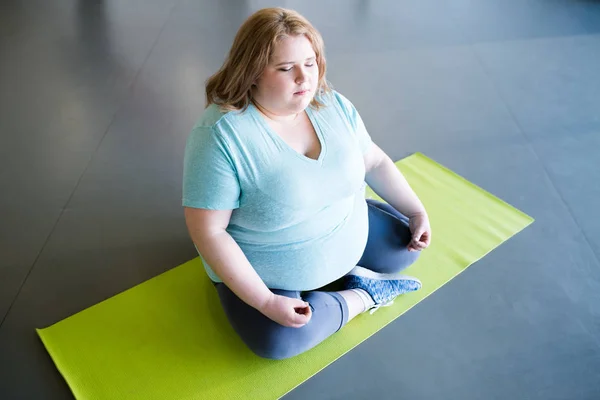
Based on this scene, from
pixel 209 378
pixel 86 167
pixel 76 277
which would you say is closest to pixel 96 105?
pixel 86 167

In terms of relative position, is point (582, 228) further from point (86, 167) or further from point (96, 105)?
point (96, 105)

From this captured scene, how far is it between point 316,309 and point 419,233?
336 mm

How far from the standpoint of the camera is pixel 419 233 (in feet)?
4.35

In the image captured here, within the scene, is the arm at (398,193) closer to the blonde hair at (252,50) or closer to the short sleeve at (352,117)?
the short sleeve at (352,117)

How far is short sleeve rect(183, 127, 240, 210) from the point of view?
0.99 m

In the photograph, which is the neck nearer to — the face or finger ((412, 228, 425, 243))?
the face

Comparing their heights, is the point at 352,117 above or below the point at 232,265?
above

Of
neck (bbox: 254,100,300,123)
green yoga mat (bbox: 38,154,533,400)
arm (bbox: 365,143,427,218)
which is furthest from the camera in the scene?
arm (bbox: 365,143,427,218)

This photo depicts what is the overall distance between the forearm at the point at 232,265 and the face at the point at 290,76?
288 millimetres

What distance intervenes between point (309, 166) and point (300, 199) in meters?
0.07

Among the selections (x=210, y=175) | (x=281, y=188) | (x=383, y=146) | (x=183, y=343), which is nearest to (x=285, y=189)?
(x=281, y=188)

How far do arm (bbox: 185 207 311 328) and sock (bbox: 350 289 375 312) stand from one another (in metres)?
0.22

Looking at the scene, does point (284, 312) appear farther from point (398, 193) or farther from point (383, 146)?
point (383, 146)

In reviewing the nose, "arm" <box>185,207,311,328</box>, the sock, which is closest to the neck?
the nose
